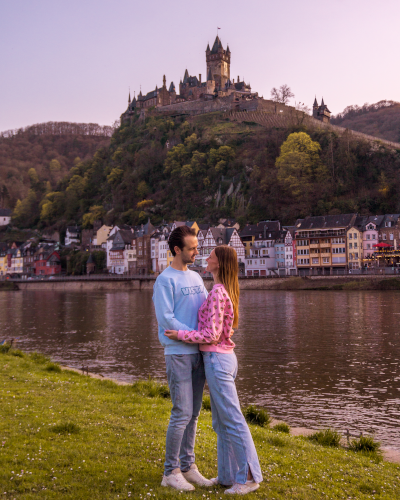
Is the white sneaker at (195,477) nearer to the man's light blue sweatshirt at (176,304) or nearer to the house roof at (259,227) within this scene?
the man's light blue sweatshirt at (176,304)

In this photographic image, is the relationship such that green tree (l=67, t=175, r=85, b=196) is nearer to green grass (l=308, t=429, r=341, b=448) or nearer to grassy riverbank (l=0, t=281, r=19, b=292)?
grassy riverbank (l=0, t=281, r=19, b=292)

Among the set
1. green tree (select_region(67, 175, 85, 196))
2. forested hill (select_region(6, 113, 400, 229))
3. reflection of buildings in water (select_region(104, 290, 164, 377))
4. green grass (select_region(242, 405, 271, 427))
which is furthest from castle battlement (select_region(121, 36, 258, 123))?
green grass (select_region(242, 405, 271, 427))

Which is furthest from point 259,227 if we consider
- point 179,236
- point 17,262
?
point 179,236

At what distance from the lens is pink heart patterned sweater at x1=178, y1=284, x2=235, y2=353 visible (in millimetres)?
5008

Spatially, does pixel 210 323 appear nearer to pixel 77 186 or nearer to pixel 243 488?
pixel 243 488

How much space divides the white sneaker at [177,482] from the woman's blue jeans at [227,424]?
0.38m

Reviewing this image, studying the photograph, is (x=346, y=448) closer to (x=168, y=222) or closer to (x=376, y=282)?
(x=376, y=282)

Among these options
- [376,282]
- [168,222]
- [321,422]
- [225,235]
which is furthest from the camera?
[168,222]

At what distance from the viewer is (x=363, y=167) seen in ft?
279

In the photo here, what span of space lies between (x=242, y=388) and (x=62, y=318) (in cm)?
2386

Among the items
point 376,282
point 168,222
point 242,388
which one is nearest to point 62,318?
point 242,388

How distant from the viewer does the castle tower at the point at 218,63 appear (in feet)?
443

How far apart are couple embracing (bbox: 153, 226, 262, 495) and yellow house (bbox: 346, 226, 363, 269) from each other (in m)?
66.5

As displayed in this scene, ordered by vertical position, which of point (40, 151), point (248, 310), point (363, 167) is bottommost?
point (248, 310)
